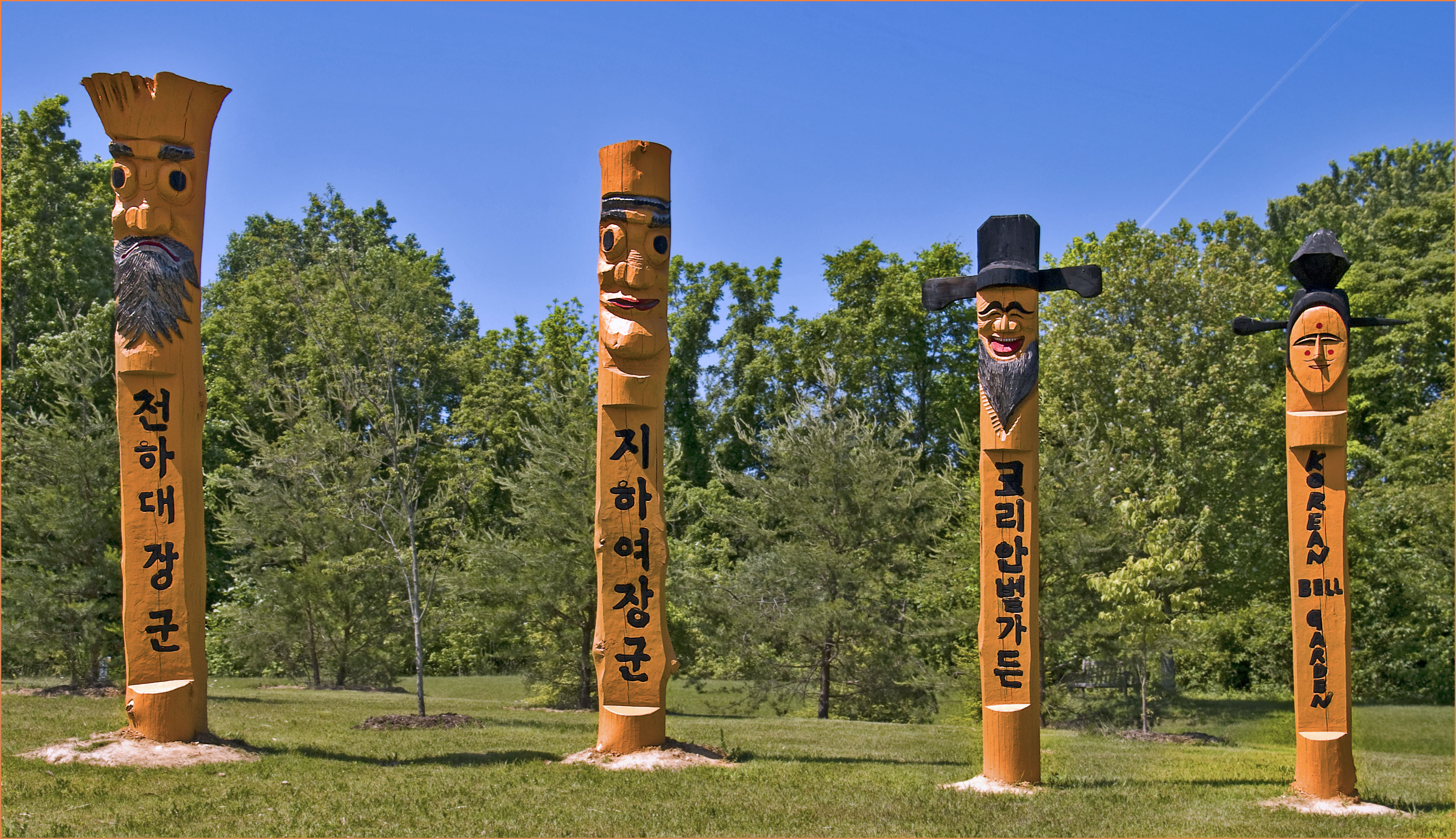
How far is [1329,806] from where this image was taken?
948 centimetres

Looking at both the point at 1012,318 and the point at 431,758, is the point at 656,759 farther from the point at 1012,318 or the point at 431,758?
the point at 1012,318

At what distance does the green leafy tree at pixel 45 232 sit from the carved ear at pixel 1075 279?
24.4 meters

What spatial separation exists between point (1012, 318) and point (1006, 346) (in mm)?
240

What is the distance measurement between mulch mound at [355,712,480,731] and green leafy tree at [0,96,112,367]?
17584 millimetres

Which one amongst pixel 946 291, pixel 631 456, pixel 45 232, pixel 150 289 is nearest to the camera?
pixel 946 291

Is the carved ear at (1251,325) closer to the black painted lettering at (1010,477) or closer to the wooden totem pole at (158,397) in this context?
the black painted lettering at (1010,477)

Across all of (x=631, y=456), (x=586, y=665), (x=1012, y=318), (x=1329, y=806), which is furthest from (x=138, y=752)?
(x=586, y=665)

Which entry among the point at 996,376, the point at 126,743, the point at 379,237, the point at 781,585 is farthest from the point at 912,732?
the point at 379,237

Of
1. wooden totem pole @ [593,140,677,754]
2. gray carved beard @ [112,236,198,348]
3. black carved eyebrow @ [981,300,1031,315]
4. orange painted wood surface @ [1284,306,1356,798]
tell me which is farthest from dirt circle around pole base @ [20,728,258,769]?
orange painted wood surface @ [1284,306,1356,798]

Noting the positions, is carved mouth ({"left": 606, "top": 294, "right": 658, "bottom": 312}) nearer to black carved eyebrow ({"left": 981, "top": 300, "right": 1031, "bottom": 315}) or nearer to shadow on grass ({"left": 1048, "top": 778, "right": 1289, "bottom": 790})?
black carved eyebrow ({"left": 981, "top": 300, "right": 1031, "bottom": 315})

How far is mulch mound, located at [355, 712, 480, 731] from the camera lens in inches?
555

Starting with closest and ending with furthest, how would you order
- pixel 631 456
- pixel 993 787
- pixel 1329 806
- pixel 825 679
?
pixel 1329 806 < pixel 993 787 < pixel 631 456 < pixel 825 679

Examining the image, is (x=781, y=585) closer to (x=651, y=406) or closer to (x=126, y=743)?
(x=651, y=406)

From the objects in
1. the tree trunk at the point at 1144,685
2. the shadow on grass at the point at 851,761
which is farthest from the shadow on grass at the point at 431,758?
the tree trunk at the point at 1144,685
